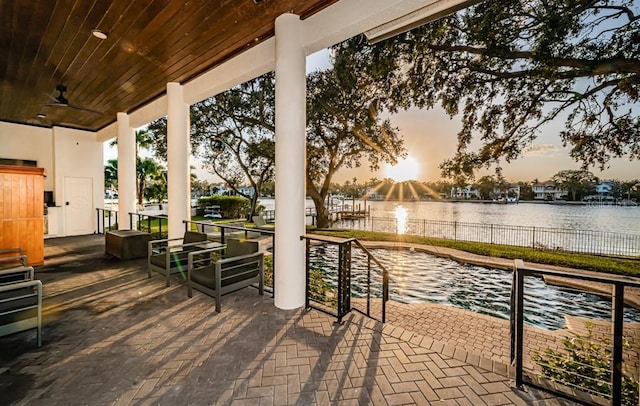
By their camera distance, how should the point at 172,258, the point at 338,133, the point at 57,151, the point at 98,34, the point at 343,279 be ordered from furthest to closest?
1. the point at 338,133
2. the point at 57,151
3. the point at 172,258
4. the point at 98,34
5. the point at 343,279

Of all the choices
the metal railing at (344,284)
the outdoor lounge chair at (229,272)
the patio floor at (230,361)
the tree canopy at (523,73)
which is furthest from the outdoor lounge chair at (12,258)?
the tree canopy at (523,73)

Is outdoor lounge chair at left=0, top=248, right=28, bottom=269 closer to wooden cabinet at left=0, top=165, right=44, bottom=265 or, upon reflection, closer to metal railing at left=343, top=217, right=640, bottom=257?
wooden cabinet at left=0, top=165, right=44, bottom=265

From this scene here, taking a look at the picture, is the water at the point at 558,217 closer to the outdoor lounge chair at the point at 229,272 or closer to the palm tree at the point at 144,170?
the outdoor lounge chair at the point at 229,272

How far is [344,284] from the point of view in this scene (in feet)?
10.4

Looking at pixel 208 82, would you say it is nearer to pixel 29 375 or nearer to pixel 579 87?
pixel 29 375

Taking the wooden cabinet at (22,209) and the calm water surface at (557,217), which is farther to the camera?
the calm water surface at (557,217)

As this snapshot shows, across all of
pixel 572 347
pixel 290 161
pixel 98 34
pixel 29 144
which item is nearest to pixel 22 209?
pixel 98 34

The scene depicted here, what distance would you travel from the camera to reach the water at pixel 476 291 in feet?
19.2

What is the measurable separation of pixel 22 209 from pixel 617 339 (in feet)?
24.3

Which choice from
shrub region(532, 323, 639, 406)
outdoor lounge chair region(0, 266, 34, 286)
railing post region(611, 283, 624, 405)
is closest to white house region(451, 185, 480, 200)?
shrub region(532, 323, 639, 406)

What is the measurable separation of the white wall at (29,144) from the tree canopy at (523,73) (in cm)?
963

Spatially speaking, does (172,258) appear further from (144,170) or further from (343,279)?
(144,170)

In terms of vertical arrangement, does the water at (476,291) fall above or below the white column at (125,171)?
below

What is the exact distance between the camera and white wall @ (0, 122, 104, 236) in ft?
27.1
